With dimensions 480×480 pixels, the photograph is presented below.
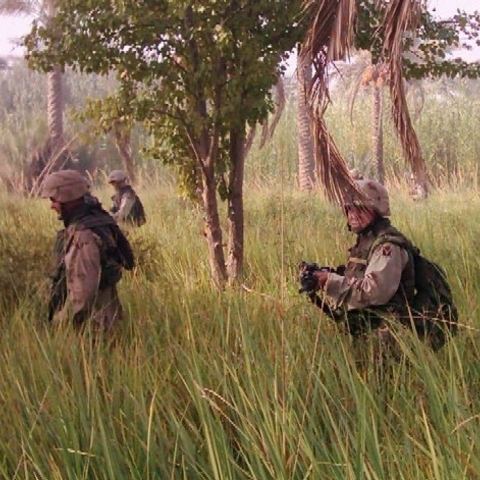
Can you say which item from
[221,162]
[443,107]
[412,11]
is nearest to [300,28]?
[221,162]

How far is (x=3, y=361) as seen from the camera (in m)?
4.18

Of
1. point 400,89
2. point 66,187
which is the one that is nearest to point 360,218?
point 400,89

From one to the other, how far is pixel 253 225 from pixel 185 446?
8.86m

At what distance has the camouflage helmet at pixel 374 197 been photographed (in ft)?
15.2

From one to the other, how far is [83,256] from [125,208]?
6624mm

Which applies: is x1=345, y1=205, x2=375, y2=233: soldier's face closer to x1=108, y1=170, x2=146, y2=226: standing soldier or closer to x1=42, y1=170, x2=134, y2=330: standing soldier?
x1=42, y1=170, x2=134, y2=330: standing soldier

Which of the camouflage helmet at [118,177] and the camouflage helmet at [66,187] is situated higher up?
the camouflage helmet at [66,187]

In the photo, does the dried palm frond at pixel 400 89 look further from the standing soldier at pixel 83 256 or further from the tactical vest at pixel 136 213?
the tactical vest at pixel 136 213

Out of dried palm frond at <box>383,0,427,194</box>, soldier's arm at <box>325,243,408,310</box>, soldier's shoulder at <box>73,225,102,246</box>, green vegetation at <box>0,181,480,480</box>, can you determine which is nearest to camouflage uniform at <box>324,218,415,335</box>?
soldier's arm at <box>325,243,408,310</box>

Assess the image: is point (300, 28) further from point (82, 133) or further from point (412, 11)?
point (412, 11)

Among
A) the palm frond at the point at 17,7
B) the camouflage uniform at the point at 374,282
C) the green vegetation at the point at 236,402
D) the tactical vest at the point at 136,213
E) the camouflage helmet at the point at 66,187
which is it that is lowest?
the tactical vest at the point at 136,213

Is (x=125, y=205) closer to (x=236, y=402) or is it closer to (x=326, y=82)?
(x=326, y=82)

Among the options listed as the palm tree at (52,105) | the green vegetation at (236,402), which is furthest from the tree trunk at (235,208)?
the palm tree at (52,105)

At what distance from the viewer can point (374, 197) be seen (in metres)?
4.69
